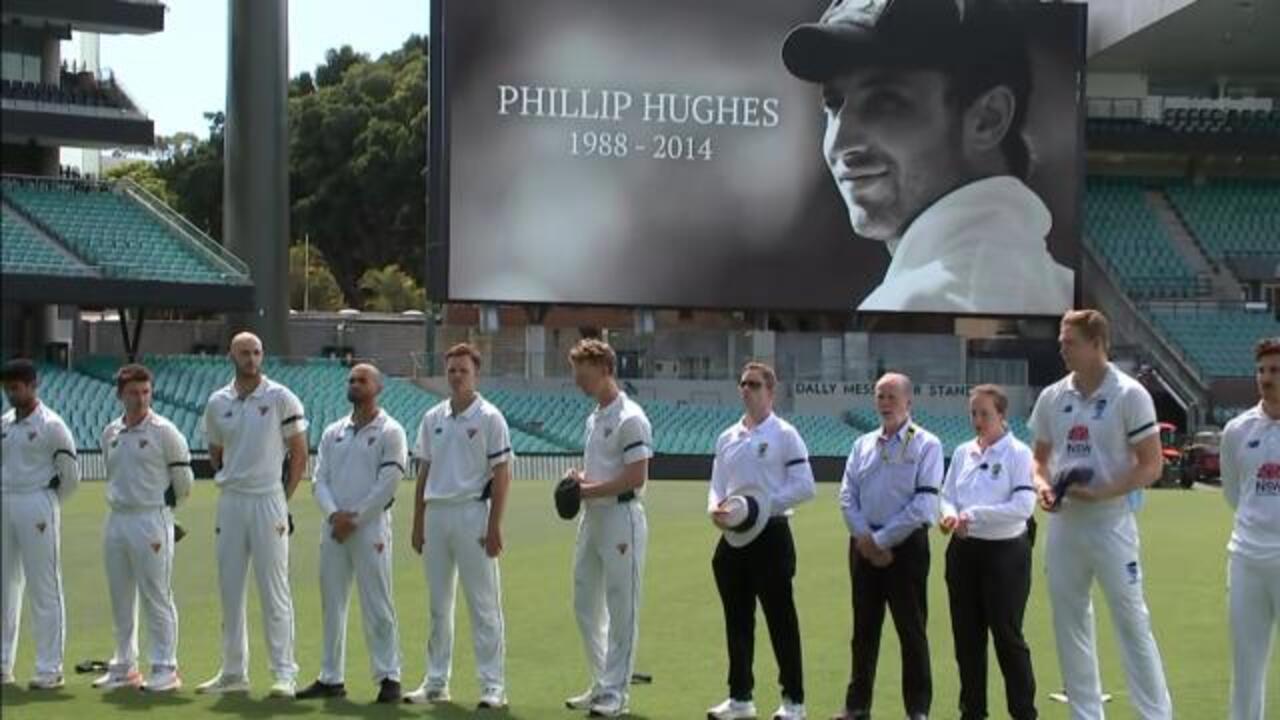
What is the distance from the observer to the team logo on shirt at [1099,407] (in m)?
7.29

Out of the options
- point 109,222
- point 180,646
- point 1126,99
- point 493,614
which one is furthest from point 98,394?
point 1126,99

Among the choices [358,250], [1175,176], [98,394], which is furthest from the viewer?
[358,250]

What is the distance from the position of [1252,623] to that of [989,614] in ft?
4.54

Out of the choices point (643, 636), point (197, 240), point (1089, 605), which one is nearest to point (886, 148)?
point (197, 240)

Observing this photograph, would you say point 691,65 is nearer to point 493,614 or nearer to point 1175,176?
point 1175,176

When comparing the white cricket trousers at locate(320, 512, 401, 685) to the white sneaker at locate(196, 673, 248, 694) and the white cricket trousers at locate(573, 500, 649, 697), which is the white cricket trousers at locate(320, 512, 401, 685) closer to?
the white sneaker at locate(196, 673, 248, 694)

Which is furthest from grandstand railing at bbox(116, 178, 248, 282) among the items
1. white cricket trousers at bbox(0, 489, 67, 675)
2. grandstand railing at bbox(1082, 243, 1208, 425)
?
grandstand railing at bbox(1082, 243, 1208, 425)

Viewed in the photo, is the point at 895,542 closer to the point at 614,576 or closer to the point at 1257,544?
the point at 614,576

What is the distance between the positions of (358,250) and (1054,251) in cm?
3166

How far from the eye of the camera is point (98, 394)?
30656 mm

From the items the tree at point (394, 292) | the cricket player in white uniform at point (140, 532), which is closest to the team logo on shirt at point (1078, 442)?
the cricket player in white uniform at point (140, 532)

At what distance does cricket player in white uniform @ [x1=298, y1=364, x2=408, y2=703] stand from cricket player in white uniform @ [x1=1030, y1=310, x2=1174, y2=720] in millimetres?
3432

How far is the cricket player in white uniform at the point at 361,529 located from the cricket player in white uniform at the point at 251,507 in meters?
0.21

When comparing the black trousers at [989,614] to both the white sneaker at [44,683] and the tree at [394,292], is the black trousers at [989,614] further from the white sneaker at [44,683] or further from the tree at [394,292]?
the tree at [394,292]
